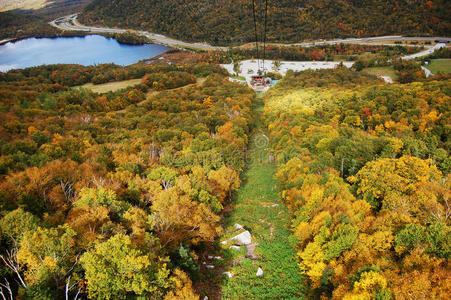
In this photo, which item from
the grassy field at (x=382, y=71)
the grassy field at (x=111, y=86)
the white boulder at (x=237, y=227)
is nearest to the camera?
the white boulder at (x=237, y=227)

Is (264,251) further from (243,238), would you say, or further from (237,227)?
(237,227)

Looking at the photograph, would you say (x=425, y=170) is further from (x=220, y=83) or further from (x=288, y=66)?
(x=288, y=66)

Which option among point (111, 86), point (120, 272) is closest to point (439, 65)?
point (111, 86)

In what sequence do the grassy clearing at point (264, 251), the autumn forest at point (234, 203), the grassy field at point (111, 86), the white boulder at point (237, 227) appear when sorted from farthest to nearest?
the grassy field at point (111, 86) → the white boulder at point (237, 227) → the grassy clearing at point (264, 251) → the autumn forest at point (234, 203)

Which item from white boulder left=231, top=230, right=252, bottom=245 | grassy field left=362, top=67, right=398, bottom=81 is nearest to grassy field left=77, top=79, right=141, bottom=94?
white boulder left=231, top=230, right=252, bottom=245

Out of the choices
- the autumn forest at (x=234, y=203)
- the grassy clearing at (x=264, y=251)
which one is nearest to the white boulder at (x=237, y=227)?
the autumn forest at (x=234, y=203)

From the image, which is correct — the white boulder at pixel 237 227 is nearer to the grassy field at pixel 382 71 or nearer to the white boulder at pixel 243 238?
the white boulder at pixel 243 238
